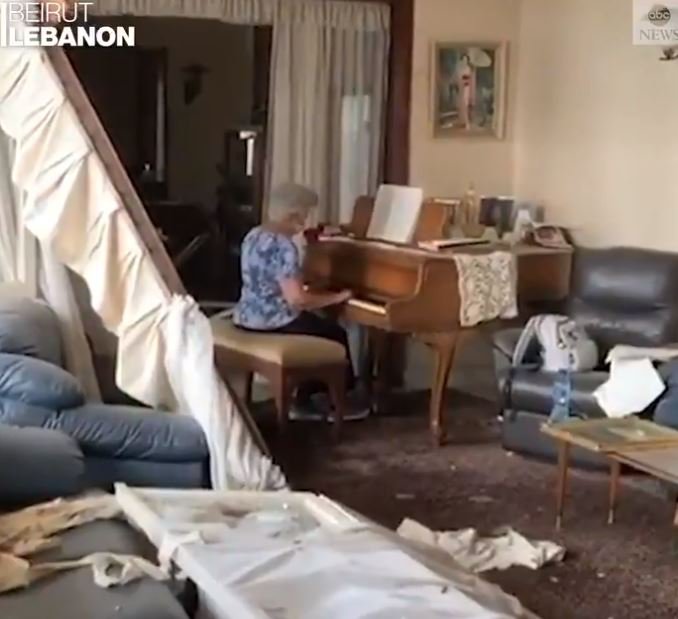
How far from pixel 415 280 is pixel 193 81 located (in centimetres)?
193

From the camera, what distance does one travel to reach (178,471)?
4.36 m

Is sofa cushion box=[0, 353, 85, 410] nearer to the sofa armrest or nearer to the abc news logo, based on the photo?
the sofa armrest

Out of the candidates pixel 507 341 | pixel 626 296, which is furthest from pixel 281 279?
pixel 626 296

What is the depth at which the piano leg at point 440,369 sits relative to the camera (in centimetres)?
591

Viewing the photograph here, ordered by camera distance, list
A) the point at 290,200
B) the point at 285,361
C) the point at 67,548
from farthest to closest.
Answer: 1. the point at 290,200
2. the point at 285,361
3. the point at 67,548

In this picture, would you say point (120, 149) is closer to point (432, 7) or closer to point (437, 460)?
point (432, 7)

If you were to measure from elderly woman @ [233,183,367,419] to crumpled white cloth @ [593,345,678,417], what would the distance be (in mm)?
1409

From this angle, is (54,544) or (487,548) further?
(487,548)

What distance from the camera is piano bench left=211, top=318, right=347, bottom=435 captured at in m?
5.66

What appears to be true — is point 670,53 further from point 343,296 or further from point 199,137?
point 199,137

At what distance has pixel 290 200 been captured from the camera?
6008 millimetres

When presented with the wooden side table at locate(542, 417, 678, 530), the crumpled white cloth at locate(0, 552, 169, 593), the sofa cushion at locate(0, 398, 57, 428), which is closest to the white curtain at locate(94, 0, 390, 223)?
the wooden side table at locate(542, 417, 678, 530)

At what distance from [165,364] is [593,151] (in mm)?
3134

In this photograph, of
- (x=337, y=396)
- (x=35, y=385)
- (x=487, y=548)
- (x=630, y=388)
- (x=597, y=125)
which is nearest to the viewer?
(x=35, y=385)
